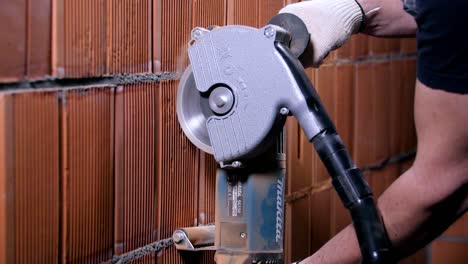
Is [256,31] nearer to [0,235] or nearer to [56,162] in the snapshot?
[56,162]

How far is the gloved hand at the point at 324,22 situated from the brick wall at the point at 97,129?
0.23 metres

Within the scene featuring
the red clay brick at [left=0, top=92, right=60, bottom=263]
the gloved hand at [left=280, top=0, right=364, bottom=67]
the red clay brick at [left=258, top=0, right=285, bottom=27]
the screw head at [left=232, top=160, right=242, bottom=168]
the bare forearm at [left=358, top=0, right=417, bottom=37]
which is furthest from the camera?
the red clay brick at [left=258, top=0, right=285, bottom=27]

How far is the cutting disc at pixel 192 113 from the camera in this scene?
138 centimetres

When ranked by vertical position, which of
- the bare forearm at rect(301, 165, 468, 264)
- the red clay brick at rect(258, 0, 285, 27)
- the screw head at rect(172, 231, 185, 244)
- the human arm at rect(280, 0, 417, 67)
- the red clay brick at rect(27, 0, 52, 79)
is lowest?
the screw head at rect(172, 231, 185, 244)

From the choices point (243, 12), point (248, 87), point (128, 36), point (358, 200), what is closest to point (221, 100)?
point (248, 87)

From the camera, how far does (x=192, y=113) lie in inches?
55.5

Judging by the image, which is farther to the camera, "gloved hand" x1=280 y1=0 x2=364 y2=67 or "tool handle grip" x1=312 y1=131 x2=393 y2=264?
"gloved hand" x1=280 y1=0 x2=364 y2=67

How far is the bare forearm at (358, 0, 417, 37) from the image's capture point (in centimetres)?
156

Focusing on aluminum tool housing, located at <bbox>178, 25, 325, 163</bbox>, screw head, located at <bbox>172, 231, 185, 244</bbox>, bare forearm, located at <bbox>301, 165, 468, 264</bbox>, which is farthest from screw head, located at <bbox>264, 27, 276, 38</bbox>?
screw head, located at <bbox>172, 231, 185, 244</bbox>

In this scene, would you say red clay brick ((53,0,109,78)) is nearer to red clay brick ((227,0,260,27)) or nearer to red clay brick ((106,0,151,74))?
red clay brick ((106,0,151,74))

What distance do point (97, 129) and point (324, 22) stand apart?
20.8 inches

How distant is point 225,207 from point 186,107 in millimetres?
221

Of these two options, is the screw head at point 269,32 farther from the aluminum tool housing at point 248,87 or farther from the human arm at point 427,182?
the human arm at point 427,182

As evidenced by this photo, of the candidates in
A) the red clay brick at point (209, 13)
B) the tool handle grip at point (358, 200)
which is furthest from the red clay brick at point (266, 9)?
the tool handle grip at point (358, 200)
